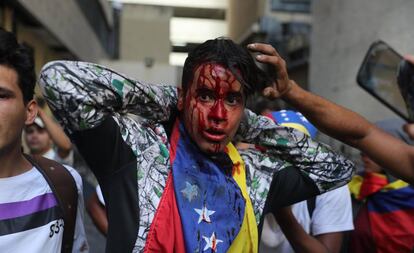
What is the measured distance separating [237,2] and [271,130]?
2607 centimetres

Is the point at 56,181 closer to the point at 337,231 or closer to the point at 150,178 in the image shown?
the point at 150,178

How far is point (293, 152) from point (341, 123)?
0.21 metres

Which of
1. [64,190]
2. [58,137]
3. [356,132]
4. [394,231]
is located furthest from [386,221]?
[58,137]

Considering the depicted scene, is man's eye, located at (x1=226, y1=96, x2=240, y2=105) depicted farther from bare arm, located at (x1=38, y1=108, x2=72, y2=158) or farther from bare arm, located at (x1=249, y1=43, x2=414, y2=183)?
bare arm, located at (x1=38, y1=108, x2=72, y2=158)

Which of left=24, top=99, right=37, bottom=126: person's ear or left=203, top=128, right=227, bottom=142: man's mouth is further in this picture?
left=24, top=99, right=37, bottom=126: person's ear

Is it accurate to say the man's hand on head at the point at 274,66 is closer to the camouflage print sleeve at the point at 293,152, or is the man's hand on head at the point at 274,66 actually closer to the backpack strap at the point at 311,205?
the camouflage print sleeve at the point at 293,152

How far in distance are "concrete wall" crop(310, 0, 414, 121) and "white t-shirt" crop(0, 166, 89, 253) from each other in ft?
19.4

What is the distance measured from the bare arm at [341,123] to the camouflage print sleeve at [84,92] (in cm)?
44

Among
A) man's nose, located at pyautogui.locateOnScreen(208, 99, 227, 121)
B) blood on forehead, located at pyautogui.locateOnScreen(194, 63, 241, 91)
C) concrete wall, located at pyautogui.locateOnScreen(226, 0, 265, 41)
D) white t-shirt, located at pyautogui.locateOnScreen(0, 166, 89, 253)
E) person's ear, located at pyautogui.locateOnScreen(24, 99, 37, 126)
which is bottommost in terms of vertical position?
white t-shirt, located at pyautogui.locateOnScreen(0, 166, 89, 253)

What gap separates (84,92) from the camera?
53.1 inches

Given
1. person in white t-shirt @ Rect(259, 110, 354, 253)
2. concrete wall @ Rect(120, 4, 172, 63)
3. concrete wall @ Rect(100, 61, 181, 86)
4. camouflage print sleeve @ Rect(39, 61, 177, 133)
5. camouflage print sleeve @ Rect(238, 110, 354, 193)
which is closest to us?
camouflage print sleeve @ Rect(39, 61, 177, 133)

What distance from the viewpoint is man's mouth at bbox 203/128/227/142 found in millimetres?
1543

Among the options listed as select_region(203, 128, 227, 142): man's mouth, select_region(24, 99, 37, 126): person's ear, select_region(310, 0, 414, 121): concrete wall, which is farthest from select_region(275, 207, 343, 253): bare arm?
select_region(310, 0, 414, 121): concrete wall

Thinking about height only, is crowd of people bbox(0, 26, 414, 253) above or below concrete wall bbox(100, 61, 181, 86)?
above
